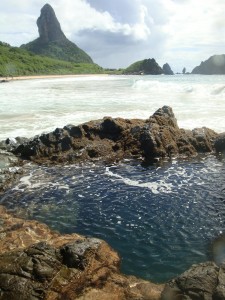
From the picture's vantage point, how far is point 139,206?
543 inches

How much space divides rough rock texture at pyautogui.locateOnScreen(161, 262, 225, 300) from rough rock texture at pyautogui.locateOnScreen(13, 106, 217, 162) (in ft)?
39.2

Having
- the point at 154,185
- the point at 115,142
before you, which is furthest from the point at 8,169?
the point at 154,185

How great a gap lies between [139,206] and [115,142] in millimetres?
8656

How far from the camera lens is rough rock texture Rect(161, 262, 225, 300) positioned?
7.59 meters

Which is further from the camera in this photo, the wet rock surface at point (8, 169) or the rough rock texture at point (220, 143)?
the rough rock texture at point (220, 143)

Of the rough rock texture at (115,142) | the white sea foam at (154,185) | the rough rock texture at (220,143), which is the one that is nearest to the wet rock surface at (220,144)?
the rough rock texture at (220,143)

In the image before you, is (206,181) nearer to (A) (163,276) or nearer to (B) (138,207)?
(B) (138,207)

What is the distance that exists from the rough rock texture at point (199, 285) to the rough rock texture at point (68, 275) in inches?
23.5

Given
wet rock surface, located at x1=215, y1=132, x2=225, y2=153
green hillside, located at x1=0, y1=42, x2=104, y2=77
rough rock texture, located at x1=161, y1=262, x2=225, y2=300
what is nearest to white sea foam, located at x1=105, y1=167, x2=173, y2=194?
wet rock surface, located at x1=215, y1=132, x2=225, y2=153

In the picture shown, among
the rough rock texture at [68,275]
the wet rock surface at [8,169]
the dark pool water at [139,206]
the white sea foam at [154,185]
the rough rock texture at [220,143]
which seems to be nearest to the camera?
the rough rock texture at [68,275]

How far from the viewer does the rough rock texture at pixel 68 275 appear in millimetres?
8453

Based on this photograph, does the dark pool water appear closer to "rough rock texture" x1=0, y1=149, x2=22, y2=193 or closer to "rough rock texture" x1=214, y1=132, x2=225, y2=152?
"rough rock texture" x1=0, y1=149, x2=22, y2=193

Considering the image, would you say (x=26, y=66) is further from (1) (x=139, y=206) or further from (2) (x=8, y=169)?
(1) (x=139, y=206)

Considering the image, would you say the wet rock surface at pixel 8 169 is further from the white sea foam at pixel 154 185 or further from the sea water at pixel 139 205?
the white sea foam at pixel 154 185
